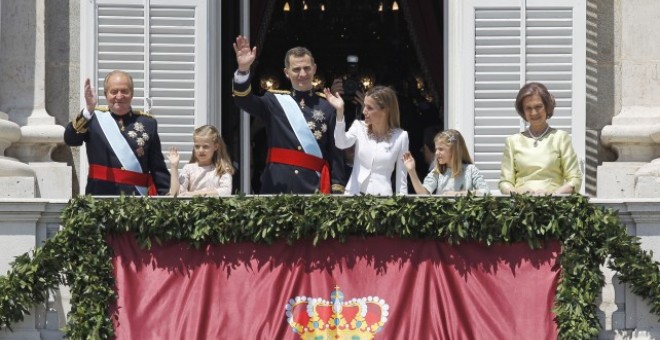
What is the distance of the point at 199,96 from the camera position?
54.4ft

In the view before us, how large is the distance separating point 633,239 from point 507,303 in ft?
3.31

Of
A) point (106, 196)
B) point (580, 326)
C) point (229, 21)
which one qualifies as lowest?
point (580, 326)

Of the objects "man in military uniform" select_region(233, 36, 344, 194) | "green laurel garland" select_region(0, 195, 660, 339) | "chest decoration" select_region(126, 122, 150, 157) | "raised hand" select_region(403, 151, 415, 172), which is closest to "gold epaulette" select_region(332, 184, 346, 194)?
"man in military uniform" select_region(233, 36, 344, 194)

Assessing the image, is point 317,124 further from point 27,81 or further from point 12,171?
point 27,81

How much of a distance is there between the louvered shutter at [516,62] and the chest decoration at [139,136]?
9.67ft

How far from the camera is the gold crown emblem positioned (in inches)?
555

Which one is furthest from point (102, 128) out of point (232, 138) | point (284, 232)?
point (232, 138)

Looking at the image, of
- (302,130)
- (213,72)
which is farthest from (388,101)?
(213,72)

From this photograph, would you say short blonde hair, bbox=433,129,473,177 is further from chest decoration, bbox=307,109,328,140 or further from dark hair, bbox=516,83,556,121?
chest decoration, bbox=307,109,328,140

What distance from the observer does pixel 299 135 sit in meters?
14.9

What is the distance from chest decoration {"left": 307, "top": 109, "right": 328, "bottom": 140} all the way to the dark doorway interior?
570cm

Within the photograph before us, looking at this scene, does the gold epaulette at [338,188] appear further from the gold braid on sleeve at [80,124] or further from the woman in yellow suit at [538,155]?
the gold braid on sleeve at [80,124]

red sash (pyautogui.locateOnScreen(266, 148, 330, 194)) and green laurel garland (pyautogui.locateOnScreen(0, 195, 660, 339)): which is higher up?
red sash (pyautogui.locateOnScreen(266, 148, 330, 194))

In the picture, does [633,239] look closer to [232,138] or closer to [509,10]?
[509,10]
